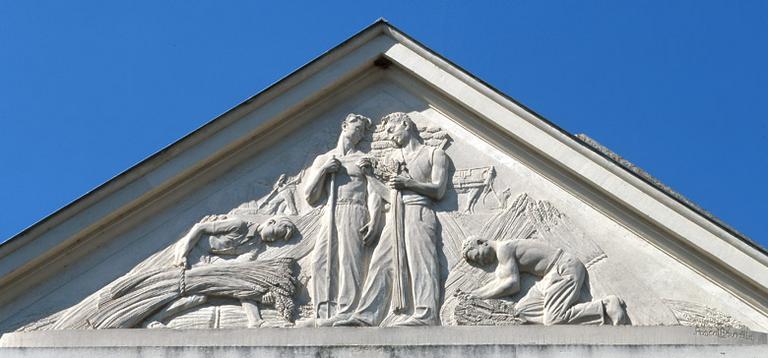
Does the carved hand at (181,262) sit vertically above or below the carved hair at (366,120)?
below

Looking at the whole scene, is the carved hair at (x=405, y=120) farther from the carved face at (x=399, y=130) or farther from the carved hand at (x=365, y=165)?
the carved hand at (x=365, y=165)

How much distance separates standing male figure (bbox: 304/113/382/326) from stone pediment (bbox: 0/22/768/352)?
14mm

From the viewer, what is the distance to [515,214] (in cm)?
1545

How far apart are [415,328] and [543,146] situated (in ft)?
6.50

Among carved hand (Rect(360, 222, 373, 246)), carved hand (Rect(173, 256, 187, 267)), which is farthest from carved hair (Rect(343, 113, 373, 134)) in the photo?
carved hand (Rect(173, 256, 187, 267))

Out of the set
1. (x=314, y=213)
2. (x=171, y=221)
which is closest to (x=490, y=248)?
(x=314, y=213)

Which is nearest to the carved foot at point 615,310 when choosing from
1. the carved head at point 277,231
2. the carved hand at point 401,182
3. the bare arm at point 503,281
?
the bare arm at point 503,281

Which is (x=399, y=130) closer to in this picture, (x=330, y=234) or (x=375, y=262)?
(x=330, y=234)

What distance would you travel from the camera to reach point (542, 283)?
1508 cm

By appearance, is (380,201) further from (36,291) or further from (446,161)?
(36,291)

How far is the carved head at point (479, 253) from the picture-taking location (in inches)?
598

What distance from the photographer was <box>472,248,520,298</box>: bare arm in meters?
15.0

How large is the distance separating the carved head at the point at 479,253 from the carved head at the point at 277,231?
1491 mm

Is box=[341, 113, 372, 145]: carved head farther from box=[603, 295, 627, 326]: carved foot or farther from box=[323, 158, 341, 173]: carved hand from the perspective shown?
box=[603, 295, 627, 326]: carved foot
